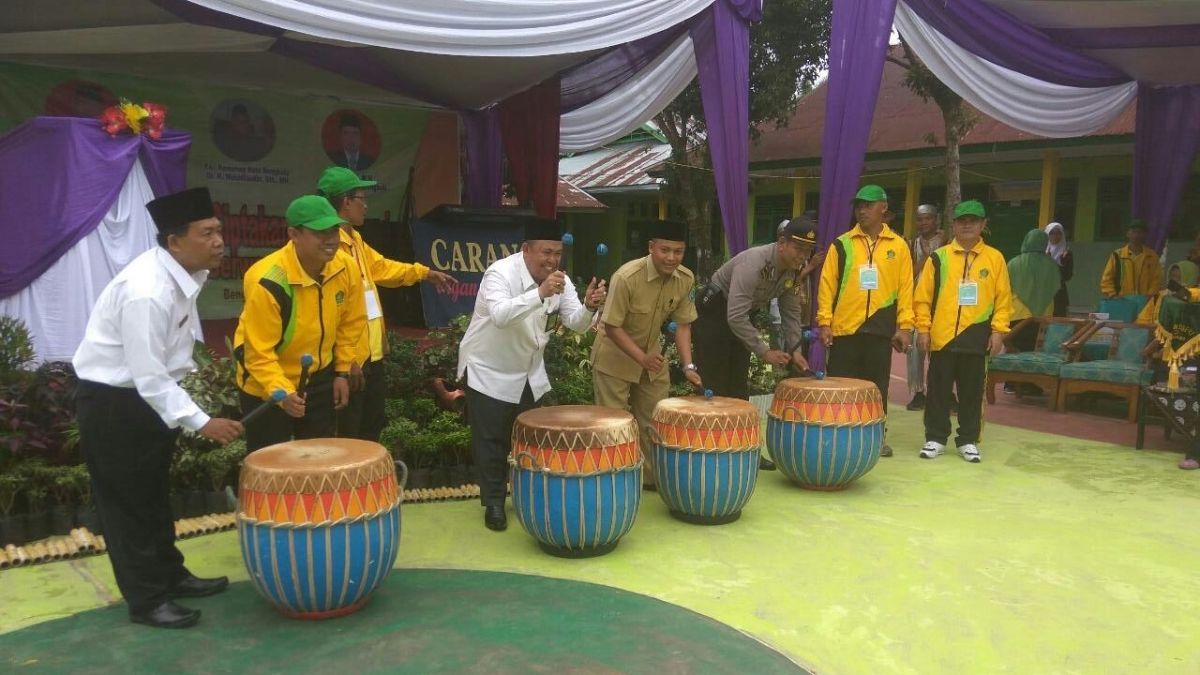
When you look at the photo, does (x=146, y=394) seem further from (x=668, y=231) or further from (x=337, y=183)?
(x=668, y=231)

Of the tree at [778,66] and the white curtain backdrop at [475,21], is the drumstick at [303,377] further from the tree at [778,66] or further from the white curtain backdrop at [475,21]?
the tree at [778,66]

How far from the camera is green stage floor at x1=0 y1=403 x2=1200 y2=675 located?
2996mm

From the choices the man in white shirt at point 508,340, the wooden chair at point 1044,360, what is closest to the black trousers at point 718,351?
the man in white shirt at point 508,340

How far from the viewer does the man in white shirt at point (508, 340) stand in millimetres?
3932

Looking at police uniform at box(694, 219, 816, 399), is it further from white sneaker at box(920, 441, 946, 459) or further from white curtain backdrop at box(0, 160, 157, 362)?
white curtain backdrop at box(0, 160, 157, 362)

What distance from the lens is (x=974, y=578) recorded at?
3736mm

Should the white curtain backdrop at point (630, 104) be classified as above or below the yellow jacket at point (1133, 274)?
above

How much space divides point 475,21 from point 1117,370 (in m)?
5.95

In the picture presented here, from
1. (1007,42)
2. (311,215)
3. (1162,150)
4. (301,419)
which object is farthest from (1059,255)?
(311,215)

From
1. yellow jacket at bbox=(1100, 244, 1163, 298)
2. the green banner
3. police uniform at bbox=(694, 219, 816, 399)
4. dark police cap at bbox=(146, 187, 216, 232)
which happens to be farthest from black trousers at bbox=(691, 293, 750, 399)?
yellow jacket at bbox=(1100, 244, 1163, 298)

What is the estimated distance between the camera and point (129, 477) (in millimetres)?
A: 3020

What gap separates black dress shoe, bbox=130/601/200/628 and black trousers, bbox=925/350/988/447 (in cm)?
478

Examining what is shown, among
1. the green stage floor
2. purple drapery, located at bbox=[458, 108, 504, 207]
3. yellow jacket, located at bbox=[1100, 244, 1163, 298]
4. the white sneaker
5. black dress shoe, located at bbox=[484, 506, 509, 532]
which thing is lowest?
the green stage floor

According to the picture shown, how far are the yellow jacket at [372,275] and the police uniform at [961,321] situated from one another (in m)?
3.45
